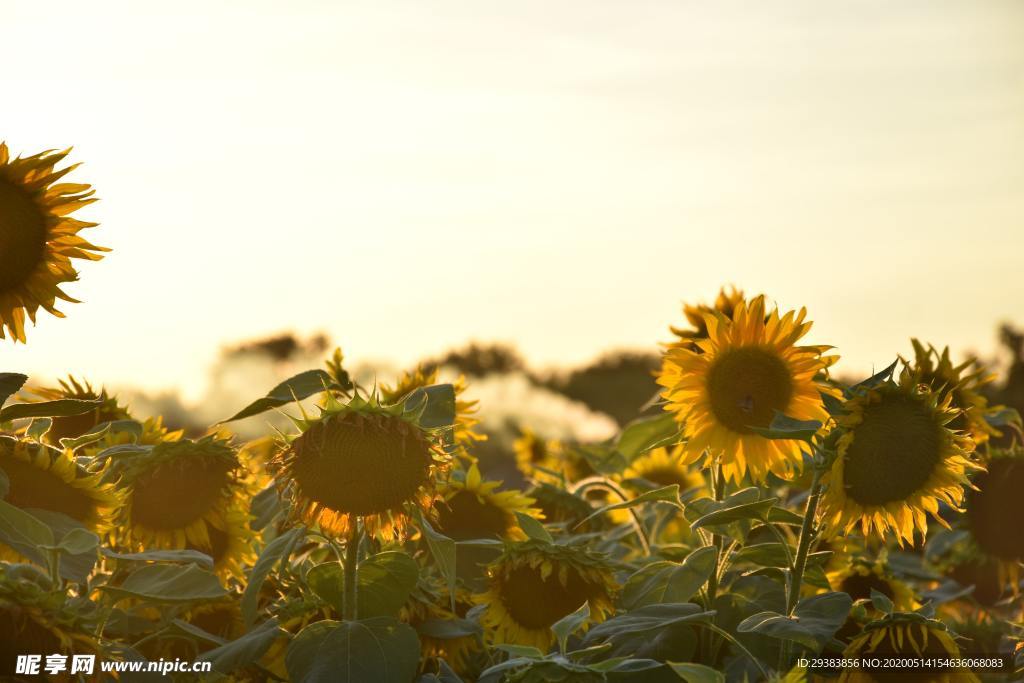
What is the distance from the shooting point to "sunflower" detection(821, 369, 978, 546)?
8.00ft

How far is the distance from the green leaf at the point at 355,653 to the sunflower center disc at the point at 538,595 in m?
0.39

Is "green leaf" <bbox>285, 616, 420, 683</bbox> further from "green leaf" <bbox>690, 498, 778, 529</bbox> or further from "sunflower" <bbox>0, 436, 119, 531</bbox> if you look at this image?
"green leaf" <bbox>690, 498, 778, 529</bbox>

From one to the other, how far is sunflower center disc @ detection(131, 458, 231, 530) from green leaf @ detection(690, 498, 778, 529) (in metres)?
1.22

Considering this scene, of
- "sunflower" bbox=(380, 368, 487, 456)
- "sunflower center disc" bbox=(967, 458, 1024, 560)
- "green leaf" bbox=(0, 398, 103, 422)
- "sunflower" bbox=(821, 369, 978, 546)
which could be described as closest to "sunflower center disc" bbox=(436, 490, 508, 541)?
"sunflower" bbox=(380, 368, 487, 456)

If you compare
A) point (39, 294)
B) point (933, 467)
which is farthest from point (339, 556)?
point (933, 467)

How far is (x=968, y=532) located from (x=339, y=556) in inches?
85.9

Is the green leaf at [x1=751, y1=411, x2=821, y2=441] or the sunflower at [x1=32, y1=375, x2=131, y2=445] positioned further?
the sunflower at [x1=32, y1=375, x2=131, y2=445]

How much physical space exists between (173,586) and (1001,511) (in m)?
2.59

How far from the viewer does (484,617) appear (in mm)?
2777

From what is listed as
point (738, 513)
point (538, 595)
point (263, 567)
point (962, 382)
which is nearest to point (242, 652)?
point (263, 567)

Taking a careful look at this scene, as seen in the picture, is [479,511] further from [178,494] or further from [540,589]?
[178,494]

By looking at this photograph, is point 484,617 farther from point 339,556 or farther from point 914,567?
point 914,567

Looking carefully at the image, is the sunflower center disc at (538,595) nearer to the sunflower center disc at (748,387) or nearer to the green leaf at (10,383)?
the sunflower center disc at (748,387)

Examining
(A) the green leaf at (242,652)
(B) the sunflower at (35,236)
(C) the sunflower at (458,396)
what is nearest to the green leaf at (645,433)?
(C) the sunflower at (458,396)
